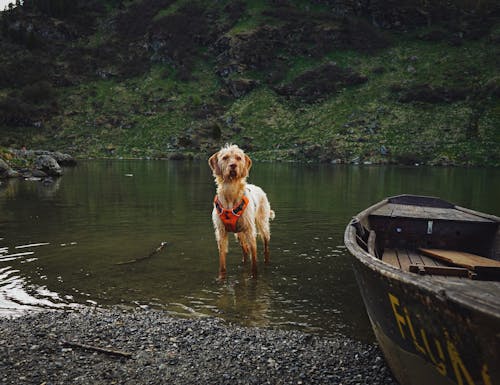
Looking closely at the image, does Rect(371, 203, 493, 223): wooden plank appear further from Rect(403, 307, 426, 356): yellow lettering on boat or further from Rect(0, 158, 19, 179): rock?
Rect(0, 158, 19, 179): rock

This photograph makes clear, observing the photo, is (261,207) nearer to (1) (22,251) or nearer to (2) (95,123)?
(1) (22,251)

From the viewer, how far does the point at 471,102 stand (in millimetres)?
83938

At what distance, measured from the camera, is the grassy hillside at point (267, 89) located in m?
81.4

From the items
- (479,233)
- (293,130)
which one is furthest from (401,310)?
(293,130)

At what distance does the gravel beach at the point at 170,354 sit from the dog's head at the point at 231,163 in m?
3.50

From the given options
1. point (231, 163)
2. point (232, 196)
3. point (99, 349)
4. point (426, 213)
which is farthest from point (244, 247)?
point (99, 349)

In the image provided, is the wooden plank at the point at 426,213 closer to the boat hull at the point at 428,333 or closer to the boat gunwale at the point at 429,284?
the boat gunwale at the point at 429,284

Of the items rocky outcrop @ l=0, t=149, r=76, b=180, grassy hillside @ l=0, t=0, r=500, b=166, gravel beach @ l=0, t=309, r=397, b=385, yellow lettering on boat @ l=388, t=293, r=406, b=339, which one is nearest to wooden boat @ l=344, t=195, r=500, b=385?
yellow lettering on boat @ l=388, t=293, r=406, b=339

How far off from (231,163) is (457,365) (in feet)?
21.3

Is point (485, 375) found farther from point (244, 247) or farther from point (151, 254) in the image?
point (151, 254)

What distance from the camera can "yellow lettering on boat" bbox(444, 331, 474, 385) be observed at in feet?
11.4

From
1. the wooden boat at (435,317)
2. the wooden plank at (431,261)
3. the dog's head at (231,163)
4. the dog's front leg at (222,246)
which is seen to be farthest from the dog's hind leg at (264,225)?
the wooden plank at (431,261)

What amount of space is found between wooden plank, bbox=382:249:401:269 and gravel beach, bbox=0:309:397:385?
2.01 metres

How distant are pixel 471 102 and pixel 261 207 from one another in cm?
8945
